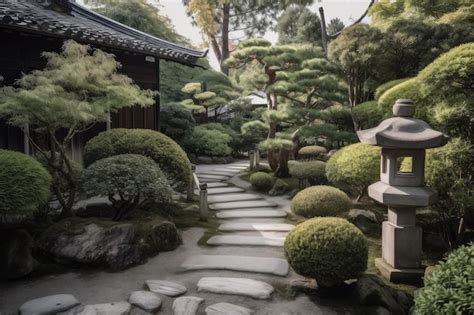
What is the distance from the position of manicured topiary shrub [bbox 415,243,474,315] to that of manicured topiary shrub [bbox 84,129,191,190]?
6.12 meters

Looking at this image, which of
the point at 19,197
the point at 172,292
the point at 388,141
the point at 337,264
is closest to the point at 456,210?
the point at 388,141

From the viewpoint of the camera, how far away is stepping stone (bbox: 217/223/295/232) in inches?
340

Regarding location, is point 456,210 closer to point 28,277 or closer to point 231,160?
point 28,277

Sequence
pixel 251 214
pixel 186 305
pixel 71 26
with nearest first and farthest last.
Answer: pixel 186 305 < pixel 71 26 < pixel 251 214

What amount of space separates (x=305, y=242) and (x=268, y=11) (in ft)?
100

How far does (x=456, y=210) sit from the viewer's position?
21.8 ft

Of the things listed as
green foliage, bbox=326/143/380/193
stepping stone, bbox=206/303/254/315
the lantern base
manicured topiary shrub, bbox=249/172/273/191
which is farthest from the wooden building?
the lantern base

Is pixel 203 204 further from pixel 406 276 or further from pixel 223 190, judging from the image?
pixel 406 276

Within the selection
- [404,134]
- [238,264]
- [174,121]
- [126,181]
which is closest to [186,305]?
[238,264]

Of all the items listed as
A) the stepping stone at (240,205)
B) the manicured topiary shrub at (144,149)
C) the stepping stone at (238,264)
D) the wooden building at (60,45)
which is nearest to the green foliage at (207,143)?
the wooden building at (60,45)

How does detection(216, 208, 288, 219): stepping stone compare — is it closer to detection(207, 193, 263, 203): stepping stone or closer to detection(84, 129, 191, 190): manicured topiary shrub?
detection(207, 193, 263, 203): stepping stone

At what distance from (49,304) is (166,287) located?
5.13ft

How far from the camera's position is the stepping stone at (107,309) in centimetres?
487

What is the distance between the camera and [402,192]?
5883mm
